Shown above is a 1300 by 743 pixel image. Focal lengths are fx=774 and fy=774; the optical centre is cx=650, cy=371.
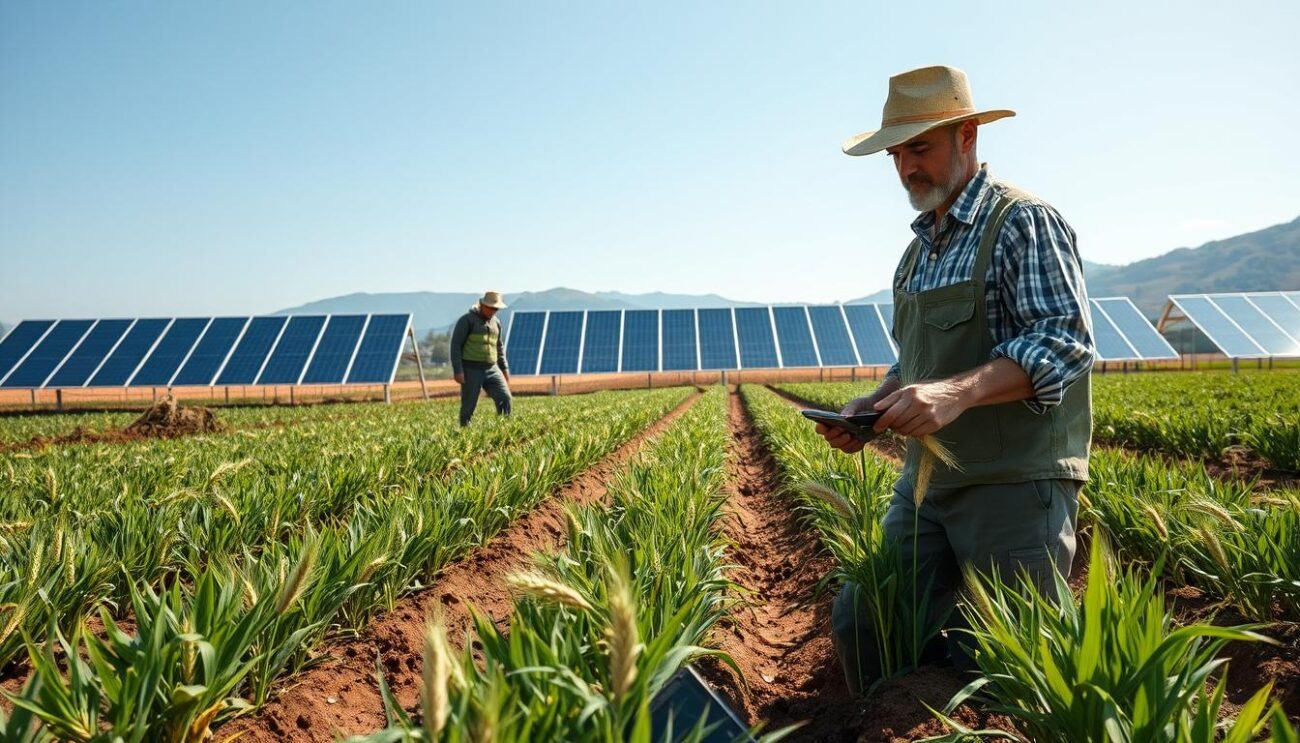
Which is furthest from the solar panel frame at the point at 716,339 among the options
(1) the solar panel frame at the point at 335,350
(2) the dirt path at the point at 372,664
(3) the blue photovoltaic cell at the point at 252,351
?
(2) the dirt path at the point at 372,664

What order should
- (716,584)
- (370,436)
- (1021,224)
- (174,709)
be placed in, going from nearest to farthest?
(174,709) < (1021,224) < (716,584) < (370,436)

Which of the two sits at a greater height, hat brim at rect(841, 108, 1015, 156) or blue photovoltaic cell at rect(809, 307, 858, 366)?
hat brim at rect(841, 108, 1015, 156)

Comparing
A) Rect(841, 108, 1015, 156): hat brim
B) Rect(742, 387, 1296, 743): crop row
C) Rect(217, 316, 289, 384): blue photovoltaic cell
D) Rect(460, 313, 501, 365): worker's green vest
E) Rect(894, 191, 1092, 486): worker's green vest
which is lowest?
Rect(742, 387, 1296, 743): crop row

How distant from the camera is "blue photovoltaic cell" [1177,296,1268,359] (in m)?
33.1

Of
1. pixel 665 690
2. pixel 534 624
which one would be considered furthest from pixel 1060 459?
pixel 534 624

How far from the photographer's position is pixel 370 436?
930cm

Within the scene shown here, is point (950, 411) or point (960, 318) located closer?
point (950, 411)

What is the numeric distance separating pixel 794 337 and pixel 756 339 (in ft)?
6.02

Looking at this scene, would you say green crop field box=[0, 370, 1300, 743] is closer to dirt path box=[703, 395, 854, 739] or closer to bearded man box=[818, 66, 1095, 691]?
dirt path box=[703, 395, 854, 739]

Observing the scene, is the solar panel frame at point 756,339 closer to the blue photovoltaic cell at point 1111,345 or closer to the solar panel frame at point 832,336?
the solar panel frame at point 832,336

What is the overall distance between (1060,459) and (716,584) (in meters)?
1.27

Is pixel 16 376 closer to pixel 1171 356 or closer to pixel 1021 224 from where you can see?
pixel 1021 224

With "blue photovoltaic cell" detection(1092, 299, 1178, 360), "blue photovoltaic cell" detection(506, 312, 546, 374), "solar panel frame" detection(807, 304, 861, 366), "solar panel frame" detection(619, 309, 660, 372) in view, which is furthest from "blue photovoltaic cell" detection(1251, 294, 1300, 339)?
"blue photovoltaic cell" detection(506, 312, 546, 374)

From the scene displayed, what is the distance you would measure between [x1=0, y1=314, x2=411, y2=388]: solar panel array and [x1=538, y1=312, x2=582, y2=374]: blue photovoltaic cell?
22.2 feet
